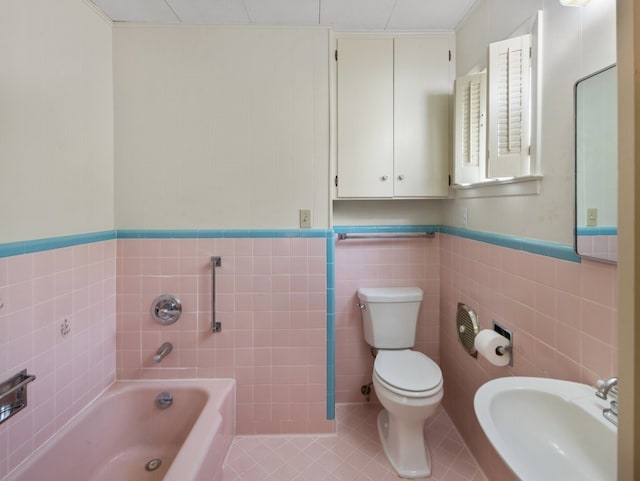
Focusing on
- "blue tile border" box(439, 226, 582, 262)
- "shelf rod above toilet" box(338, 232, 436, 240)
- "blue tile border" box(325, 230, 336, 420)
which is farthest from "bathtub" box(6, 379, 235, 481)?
"blue tile border" box(439, 226, 582, 262)

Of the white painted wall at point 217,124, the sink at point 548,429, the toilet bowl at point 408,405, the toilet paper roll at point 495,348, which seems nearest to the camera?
the sink at point 548,429

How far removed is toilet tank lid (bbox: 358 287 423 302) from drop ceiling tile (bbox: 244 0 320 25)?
168 centimetres

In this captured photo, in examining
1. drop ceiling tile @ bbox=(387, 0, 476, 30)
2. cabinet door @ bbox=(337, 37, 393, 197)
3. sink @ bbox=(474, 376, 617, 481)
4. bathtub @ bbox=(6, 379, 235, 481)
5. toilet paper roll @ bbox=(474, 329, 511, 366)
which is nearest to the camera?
sink @ bbox=(474, 376, 617, 481)

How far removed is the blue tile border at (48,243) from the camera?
1140 millimetres

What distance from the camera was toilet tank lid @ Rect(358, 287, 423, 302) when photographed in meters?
1.97

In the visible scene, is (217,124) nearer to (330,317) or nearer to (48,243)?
(48,243)

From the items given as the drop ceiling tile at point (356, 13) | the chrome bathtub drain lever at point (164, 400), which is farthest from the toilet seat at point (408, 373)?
the drop ceiling tile at point (356, 13)

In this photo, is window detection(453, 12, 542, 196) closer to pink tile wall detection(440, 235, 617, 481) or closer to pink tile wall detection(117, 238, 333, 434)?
pink tile wall detection(440, 235, 617, 481)

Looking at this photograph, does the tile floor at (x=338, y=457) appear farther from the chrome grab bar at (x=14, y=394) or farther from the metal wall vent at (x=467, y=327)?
the chrome grab bar at (x=14, y=394)

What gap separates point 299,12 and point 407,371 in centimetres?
206

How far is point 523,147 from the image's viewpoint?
4.18ft

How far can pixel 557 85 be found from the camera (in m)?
1.13

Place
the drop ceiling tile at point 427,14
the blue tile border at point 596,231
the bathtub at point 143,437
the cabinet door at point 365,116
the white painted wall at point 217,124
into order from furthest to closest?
1. the cabinet door at point 365,116
2. the white painted wall at point 217,124
3. the drop ceiling tile at point 427,14
4. the bathtub at point 143,437
5. the blue tile border at point 596,231

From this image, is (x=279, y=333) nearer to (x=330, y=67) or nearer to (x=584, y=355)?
(x=584, y=355)
